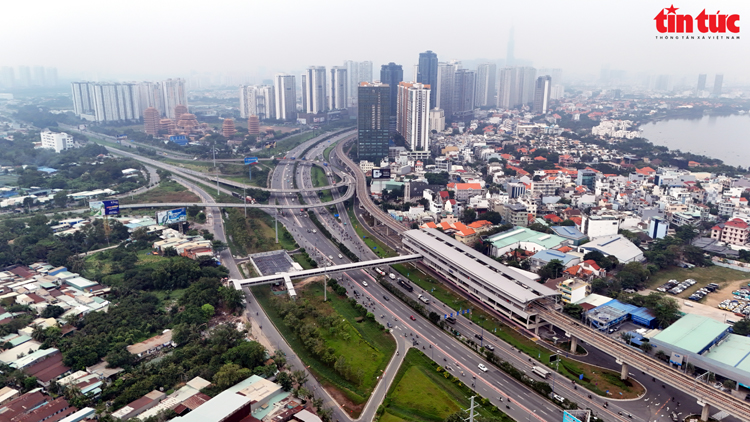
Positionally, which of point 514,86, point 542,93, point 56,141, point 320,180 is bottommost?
point 320,180

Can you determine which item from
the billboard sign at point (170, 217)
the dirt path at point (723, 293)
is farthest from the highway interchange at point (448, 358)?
the dirt path at point (723, 293)

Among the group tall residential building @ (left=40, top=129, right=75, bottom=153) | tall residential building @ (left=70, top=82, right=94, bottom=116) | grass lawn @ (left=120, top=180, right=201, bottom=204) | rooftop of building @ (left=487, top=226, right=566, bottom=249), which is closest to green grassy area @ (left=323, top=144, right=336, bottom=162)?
grass lawn @ (left=120, top=180, right=201, bottom=204)

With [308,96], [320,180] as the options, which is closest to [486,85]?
[308,96]

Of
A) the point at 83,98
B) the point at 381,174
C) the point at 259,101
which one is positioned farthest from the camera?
the point at 259,101

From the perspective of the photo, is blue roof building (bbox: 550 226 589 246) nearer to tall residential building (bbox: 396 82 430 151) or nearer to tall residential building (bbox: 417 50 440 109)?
tall residential building (bbox: 396 82 430 151)

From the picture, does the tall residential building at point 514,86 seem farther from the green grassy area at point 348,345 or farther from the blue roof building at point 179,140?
the green grassy area at point 348,345

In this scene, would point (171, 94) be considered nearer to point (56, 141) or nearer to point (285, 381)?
point (56, 141)

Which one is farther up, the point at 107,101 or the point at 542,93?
the point at 542,93
